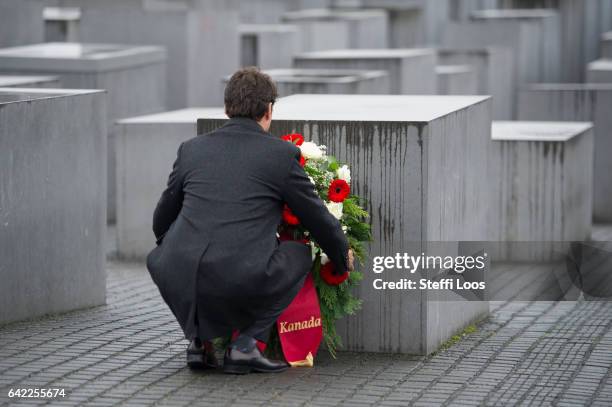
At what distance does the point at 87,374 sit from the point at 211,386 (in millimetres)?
662

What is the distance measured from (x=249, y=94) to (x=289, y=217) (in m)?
0.62

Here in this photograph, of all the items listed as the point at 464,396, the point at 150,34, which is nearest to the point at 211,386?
the point at 464,396

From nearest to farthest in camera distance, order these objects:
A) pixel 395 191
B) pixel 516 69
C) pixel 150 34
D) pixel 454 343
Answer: pixel 395 191 → pixel 454 343 → pixel 150 34 → pixel 516 69

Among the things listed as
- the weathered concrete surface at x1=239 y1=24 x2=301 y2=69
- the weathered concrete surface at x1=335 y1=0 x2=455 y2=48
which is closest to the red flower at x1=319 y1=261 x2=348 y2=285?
the weathered concrete surface at x1=239 y1=24 x2=301 y2=69

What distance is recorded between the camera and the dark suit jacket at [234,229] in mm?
5965

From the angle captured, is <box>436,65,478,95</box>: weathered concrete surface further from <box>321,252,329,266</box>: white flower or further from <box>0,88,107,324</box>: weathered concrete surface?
<box>321,252,329,266</box>: white flower

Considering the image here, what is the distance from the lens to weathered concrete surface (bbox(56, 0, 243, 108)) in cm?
1622

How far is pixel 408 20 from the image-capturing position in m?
30.2

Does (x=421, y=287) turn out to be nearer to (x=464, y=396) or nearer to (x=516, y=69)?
(x=464, y=396)

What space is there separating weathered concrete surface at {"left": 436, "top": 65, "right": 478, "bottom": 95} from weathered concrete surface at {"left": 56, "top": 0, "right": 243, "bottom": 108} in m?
3.38

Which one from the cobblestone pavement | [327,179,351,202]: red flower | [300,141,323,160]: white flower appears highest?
[300,141,323,160]: white flower

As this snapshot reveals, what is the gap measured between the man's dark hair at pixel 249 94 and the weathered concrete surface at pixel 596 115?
927 cm

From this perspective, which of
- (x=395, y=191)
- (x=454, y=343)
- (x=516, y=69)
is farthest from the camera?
(x=516, y=69)

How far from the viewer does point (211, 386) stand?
5.98 metres
